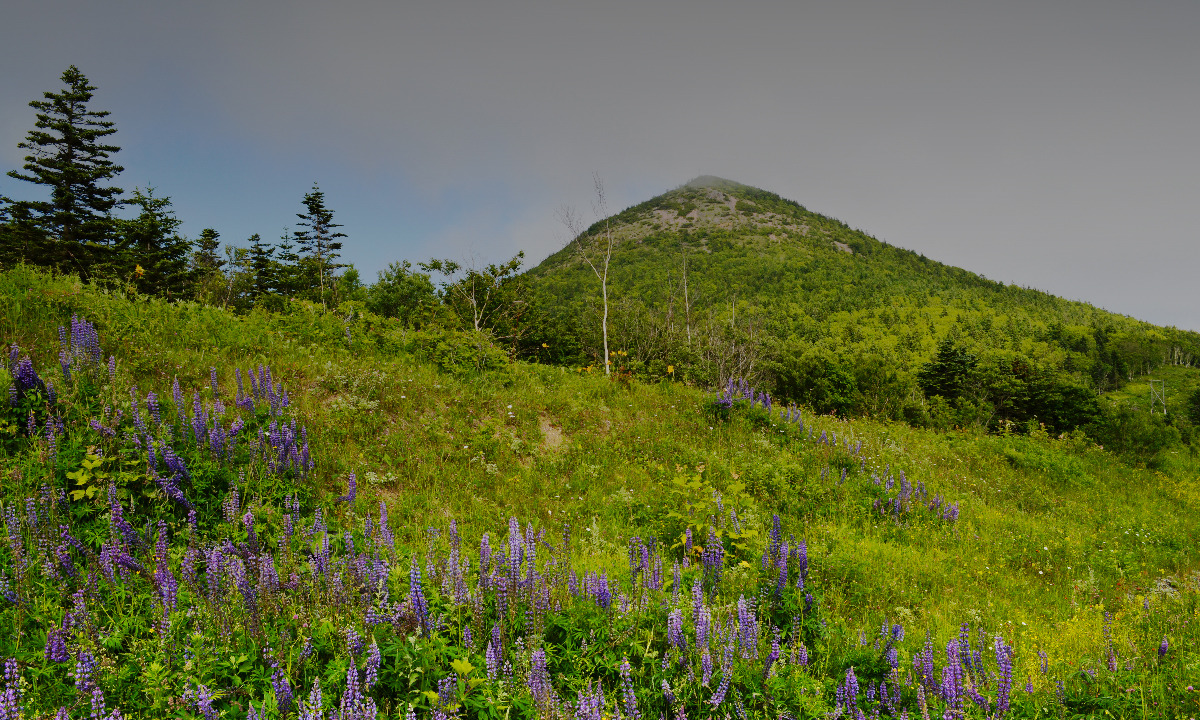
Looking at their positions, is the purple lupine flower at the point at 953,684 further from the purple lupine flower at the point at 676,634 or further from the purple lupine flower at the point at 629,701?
the purple lupine flower at the point at 629,701

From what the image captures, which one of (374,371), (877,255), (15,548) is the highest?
(877,255)

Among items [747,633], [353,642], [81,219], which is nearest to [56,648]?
[353,642]

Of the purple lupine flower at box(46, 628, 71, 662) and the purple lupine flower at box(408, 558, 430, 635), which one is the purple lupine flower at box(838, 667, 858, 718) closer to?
the purple lupine flower at box(408, 558, 430, 635)

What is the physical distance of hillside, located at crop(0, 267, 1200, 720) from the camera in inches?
105

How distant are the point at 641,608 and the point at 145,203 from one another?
56.4m

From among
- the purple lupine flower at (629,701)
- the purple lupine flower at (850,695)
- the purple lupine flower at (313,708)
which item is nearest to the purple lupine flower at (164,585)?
the purple lupine flower at (313,708)

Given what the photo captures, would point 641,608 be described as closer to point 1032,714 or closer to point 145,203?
point 1032,714

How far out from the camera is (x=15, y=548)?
3.00 meters

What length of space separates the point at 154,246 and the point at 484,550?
55.4 m

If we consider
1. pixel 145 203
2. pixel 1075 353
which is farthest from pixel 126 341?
pixel 1075 353

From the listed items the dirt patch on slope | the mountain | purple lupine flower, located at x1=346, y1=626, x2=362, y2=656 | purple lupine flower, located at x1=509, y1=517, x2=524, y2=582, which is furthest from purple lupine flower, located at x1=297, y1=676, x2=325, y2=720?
the mountain

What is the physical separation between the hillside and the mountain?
9.30m

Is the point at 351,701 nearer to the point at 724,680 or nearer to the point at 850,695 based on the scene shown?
the point at 724,680

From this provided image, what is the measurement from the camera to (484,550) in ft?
11.5
